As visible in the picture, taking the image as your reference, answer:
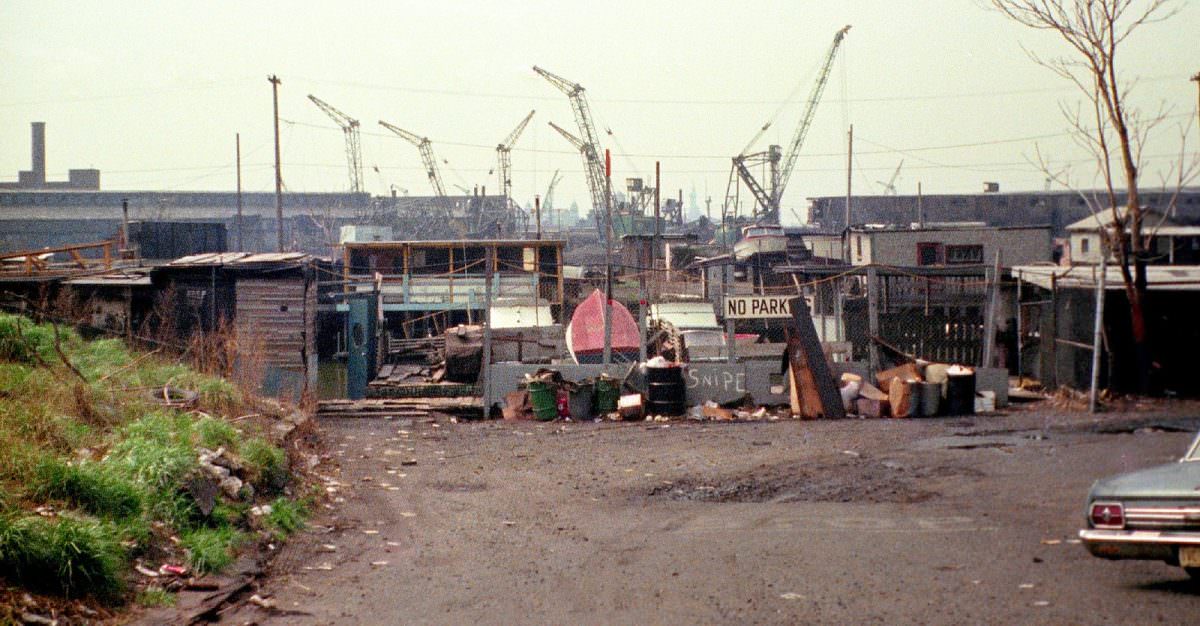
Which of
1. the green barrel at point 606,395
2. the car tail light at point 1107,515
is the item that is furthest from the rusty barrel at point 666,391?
the car tail light at point 1107,515

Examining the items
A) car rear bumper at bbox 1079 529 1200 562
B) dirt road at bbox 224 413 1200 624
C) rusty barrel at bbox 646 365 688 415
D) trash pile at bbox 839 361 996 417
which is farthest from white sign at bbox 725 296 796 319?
car rear bumper at bbox 1079 529 1200 562

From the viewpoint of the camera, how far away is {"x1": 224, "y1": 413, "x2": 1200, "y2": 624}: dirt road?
784 cm

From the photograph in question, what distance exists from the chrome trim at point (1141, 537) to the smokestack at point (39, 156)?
8678 cm

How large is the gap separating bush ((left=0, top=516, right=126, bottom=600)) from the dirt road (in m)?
0.97

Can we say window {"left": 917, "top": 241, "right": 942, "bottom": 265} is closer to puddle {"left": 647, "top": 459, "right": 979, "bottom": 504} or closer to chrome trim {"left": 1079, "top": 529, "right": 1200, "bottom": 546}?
puddle {"left": 647, "top": 459, "right": 979, "bottom": 504}

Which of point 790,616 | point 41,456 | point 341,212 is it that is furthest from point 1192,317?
point 341,212

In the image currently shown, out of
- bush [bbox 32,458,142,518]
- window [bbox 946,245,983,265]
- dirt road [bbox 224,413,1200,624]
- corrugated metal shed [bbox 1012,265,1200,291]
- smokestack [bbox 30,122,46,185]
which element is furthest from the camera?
smokestack [bbox 30,122,46,185]

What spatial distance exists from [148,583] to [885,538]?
6441 mm

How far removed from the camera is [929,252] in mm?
43406

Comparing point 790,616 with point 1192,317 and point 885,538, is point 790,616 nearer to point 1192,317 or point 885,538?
point 885,538

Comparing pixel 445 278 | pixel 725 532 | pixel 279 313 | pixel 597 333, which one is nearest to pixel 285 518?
pixel 725 532

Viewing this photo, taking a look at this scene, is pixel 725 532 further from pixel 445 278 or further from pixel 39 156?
pixel 39 156

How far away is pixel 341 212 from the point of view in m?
105

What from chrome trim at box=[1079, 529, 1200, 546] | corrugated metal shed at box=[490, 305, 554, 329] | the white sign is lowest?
chrome trim at box=[1079, 529, 1200, 546]
